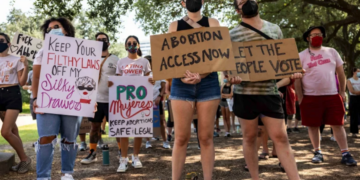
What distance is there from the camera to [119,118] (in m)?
5.88

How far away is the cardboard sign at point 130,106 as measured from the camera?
5836mm

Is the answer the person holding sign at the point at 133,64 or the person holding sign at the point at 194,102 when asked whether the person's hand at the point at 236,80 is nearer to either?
the person holding sign at the point at 194,102

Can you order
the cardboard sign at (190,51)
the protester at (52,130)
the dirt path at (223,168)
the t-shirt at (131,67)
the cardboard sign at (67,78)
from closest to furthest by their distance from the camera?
Answer: the cardboard sign at (190,51) → the protester at (52,130) → the cardboard sign at (67,78) → the dirt path at (223,168) → the t-shirt at (131,67)

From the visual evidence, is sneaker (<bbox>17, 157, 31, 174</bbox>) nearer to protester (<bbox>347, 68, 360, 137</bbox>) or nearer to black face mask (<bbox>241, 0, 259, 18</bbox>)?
black face mask (<bbox>241, 0, 259, 18</bbox>)

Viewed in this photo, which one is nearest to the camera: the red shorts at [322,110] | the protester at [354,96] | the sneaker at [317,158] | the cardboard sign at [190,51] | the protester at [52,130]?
the cardboard sign at [190,51]

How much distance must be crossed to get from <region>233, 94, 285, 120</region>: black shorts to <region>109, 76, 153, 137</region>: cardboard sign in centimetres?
240

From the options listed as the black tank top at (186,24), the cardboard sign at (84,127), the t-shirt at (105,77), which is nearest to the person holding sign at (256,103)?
the black tank top at (186,24)

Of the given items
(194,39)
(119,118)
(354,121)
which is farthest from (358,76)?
(194,39)

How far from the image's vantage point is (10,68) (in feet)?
18.3

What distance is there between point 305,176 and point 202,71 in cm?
238

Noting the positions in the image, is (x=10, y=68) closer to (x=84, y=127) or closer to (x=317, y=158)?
(x=84, y=127)

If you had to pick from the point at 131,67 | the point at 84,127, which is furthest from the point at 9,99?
the point at 84,127

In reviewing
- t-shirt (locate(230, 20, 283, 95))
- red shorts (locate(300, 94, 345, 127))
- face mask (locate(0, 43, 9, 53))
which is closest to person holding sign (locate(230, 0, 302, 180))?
t-shirt (locate(230, 20, 283, 95))

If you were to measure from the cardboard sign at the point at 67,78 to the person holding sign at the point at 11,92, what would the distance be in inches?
63.0
